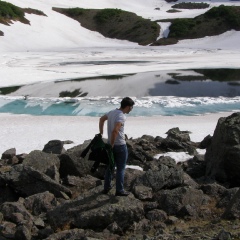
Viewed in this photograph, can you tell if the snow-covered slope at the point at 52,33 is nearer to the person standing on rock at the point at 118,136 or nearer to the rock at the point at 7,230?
the person standing on rock at the point at 118,136

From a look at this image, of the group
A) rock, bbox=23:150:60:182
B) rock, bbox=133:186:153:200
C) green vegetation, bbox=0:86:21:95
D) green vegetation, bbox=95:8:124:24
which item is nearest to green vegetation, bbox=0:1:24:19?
green vegetation, bbox=95:8:124:24

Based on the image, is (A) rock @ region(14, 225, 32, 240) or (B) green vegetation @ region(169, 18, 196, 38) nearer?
(A) rock @ region(14, 225, 32, 240)

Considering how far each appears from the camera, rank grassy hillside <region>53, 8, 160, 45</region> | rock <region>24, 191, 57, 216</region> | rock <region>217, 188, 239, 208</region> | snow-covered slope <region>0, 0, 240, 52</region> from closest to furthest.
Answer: rock <region>217, 188, 239, 208</region>
rock <region>24, 191, 57, 216</region>
snow-covered slope <region>0, 0, 240, 52</region>
grassy hillside <region>53, 8, 160, 45</region>

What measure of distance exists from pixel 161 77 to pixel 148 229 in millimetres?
29931

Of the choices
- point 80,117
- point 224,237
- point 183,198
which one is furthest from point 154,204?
point 80,117

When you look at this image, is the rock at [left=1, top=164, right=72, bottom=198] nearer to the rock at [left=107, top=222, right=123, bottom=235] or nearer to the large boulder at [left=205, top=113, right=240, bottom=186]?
the rock at [left=107, top=222, right=123, bottom=235]

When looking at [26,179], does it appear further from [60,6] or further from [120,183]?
[60,6]

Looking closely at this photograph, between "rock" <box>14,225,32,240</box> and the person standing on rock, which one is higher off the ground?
the person standing on rock

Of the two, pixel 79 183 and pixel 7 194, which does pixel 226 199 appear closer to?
pixel 79 183

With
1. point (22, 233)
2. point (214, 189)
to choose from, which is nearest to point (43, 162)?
point (22, 233)

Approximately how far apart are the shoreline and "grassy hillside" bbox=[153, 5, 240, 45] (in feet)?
195

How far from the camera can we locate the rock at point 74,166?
11.2m

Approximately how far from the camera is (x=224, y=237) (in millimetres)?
7062

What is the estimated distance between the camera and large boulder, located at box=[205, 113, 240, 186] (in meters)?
10.8
